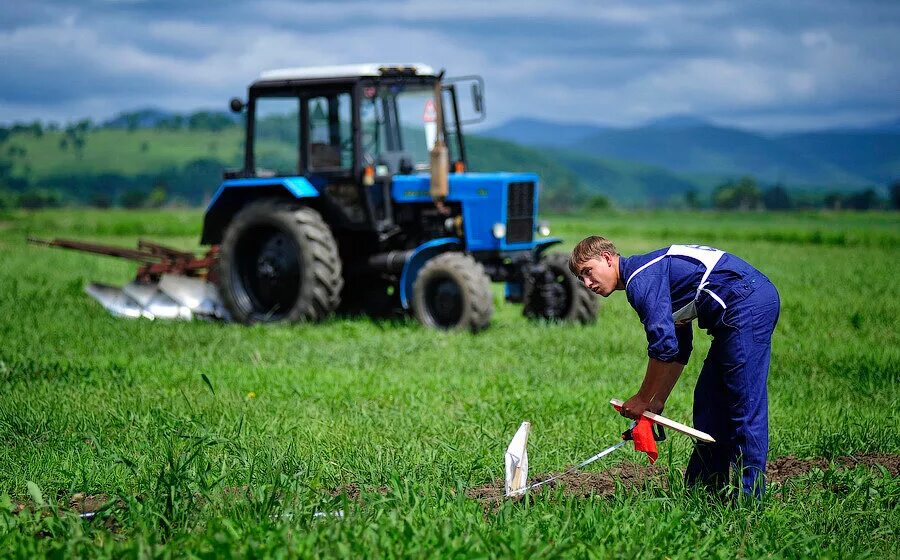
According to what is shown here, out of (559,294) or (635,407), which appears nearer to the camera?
(635,407)

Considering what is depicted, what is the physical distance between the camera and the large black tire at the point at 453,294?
1043 cm

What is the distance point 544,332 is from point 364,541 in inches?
264

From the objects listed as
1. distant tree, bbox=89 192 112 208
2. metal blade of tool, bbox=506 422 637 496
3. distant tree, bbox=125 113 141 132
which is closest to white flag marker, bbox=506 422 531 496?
metal blade of tool, bbox=506 422 637 496

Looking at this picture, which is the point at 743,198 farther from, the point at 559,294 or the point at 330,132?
the point at 330,132

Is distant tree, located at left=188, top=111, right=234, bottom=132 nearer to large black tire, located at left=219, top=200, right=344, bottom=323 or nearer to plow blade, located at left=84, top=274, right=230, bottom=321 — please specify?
plow blade, located at left=84, top=274, right=230, bottom=321

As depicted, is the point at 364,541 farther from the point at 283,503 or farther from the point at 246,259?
the point at 246,259

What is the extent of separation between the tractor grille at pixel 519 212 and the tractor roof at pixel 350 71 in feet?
5.25

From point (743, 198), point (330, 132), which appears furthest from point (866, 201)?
point (330, 132)

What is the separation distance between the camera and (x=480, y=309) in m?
10.4

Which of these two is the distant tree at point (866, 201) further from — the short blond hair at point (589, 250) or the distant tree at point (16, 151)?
the distant tree at point (16, 151)

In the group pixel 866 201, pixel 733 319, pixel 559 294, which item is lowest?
pixel 866 201

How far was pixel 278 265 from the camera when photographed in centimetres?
1171

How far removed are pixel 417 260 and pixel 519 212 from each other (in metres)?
1.25

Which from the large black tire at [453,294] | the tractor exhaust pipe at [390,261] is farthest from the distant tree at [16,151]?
the large black tire at [453,294]
